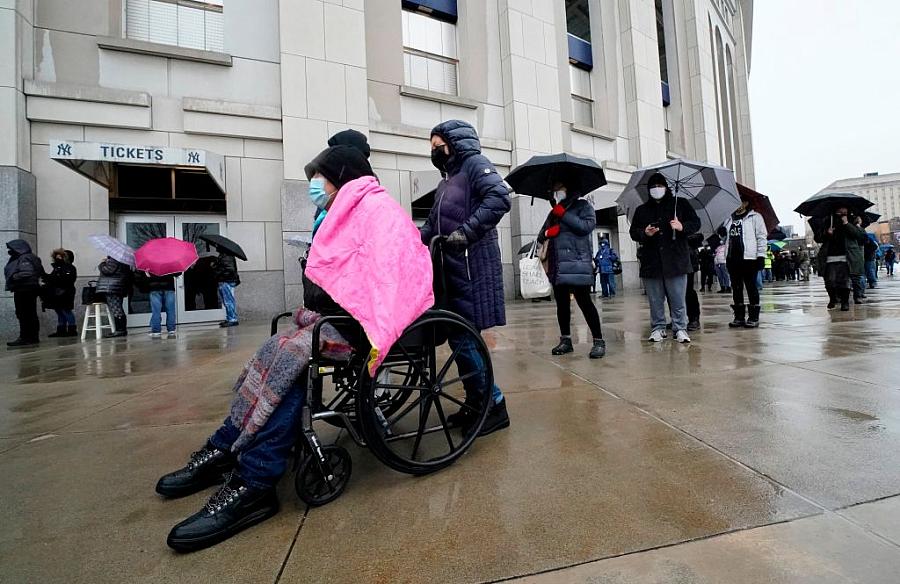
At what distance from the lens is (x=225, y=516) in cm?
152

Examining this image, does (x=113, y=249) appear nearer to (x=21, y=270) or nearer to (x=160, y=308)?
(x=160, y=308)

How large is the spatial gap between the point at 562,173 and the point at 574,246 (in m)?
0.82

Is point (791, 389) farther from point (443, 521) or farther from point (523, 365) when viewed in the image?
point (443, 521)

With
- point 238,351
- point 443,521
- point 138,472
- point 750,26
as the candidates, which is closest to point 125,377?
point 238,351

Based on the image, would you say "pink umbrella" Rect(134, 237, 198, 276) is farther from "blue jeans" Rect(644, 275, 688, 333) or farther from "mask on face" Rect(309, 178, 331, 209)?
"blue jeans" Rect(644, 275, 688, 333)

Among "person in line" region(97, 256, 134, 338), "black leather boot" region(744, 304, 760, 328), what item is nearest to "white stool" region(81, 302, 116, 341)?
"person in line" region(97, 256, 134, 338)

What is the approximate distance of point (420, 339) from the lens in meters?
1.94

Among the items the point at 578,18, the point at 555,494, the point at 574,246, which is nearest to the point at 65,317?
the point at 574,246

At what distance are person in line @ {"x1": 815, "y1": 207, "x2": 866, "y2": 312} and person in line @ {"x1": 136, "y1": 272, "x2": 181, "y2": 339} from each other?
1160cm

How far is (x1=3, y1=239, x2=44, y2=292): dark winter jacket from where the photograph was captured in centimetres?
698

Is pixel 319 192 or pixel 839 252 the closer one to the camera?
pixel 319 192

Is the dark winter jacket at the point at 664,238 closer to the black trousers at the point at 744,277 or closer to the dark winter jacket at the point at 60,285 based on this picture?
the black trousers at the point at 744,277

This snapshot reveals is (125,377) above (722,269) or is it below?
below

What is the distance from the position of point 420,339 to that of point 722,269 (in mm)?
15414
